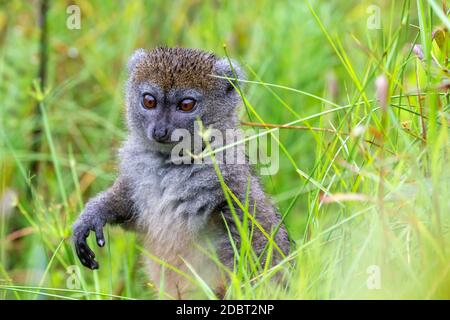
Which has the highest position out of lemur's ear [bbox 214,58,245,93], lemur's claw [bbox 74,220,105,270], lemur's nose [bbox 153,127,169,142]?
lemur's ear [bbox 214,58,245,93]

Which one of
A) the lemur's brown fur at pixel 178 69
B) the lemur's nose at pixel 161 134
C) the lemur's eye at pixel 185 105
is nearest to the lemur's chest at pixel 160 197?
the lemur's nose at pixel 161 134

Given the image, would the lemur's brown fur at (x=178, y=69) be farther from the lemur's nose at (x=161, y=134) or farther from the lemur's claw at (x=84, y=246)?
the lemur's claw at (x=84, y=246)

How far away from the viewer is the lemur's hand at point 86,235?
15.3 feet

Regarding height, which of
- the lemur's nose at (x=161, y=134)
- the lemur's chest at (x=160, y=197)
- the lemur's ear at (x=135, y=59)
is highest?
the lemur's ear at (x=135, y=59)

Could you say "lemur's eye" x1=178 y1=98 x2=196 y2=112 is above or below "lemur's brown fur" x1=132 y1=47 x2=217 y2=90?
below

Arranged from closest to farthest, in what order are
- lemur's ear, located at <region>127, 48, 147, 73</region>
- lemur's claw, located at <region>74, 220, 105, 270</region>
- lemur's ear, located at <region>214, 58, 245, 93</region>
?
lemur's claw, located at <region>74, 220, 105, 270</region>
lemur's ear, located at <region>214, 58, 245, 93</region>
lemur's ear, located at <region>127, 48, 147, 73</region>

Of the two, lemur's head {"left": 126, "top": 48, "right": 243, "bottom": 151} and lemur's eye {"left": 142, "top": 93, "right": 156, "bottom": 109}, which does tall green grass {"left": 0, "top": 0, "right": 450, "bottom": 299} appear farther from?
lemur's eye {"left": 142, "top": 93, "right": 156, "bottom": 109}

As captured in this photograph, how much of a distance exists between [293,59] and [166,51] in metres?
2.68

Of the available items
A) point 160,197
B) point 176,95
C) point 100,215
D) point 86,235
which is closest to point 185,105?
point 176,95

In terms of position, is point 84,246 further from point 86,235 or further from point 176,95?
point 176,95

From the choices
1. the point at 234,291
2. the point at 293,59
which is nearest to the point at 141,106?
the point at 234,291

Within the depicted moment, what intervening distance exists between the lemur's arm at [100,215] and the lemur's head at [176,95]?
0.42 meters

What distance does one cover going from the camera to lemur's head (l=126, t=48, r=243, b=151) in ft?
15.3

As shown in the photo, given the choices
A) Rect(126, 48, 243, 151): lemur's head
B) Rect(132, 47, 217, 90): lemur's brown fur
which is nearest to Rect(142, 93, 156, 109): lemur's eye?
Rect(126, 48, 243, 151): lemur's head
